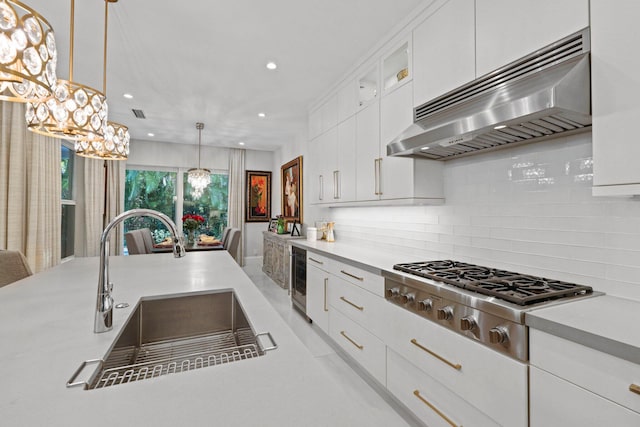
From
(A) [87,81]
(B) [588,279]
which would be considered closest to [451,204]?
(B) [588,279]

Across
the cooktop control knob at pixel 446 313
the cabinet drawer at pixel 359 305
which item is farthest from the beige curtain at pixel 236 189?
the cooktop control knob at pixel 446 313

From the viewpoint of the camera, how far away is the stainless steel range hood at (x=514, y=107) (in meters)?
1.22

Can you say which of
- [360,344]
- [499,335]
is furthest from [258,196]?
[499,335]

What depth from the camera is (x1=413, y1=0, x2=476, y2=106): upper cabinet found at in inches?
68.7

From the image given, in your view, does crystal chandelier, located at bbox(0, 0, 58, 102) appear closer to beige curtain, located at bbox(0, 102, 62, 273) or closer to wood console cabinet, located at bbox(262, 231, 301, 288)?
beige curtain, located at bbox(0, 102, 62, 273)

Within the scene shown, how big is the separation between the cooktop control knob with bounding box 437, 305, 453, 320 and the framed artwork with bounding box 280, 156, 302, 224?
391 centimetres

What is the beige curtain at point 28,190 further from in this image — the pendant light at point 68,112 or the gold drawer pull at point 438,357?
the gold drawer pull at point 438,357

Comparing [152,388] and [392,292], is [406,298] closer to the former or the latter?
[392,292]

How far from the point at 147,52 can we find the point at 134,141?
3895 mm

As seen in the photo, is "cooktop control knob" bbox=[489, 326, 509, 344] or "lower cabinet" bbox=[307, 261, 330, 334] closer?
"cooktop control knob" bbox=[489, 326, 509, 344]

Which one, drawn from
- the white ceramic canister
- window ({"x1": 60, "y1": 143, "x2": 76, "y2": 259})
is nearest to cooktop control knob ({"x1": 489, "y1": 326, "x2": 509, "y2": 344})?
the white ceramic canister

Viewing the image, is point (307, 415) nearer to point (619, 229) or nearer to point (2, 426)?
point (2, 426)

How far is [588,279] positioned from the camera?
4.71ft

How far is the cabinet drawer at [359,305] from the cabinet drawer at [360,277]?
0.04 meters
